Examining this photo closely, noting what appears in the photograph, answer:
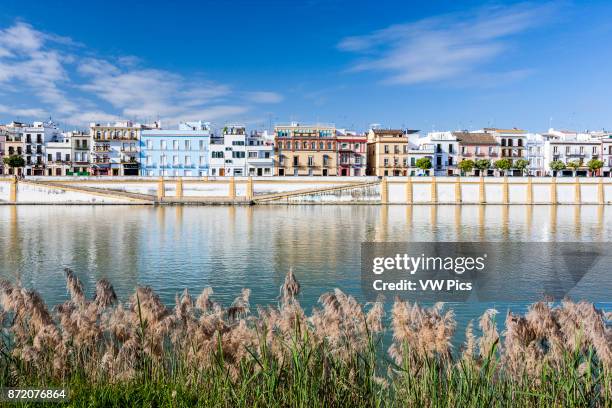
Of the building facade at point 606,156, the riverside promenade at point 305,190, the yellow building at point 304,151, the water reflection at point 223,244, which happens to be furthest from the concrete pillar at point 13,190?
the building facade at point 606,156

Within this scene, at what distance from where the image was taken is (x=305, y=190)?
7312 cm

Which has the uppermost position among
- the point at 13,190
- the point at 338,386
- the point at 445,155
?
the point at 445,155

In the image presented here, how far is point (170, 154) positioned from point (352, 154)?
26.4 metres

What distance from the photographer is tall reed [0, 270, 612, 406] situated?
21.4 ft

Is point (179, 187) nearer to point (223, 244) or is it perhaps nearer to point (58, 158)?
point (58, 158)

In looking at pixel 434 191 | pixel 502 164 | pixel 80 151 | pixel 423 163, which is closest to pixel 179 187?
pixel 80 151

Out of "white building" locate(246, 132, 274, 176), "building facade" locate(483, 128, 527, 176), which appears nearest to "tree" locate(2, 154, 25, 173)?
"white building" locate(246, 132, 274, 176)

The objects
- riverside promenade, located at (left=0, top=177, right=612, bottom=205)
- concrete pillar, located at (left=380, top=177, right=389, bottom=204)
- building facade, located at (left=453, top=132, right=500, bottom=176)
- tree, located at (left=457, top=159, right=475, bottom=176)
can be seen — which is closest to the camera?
riverside promenade, located at (left=0, top=177, right=612, bottom=205)

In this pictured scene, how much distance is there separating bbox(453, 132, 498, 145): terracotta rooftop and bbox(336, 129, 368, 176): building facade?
50.4 feet

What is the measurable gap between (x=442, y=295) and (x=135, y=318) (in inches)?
403

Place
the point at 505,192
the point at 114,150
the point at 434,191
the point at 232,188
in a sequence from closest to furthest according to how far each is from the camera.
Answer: the point at 232,188, the point at 434,191, the point at 505,192, the point at 114,150

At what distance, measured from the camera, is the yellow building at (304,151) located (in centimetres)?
8619

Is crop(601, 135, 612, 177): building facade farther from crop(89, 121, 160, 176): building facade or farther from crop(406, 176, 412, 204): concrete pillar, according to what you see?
crop(89, 121, 160, 176): building facade

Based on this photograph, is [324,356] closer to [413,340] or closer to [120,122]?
[413,340]
